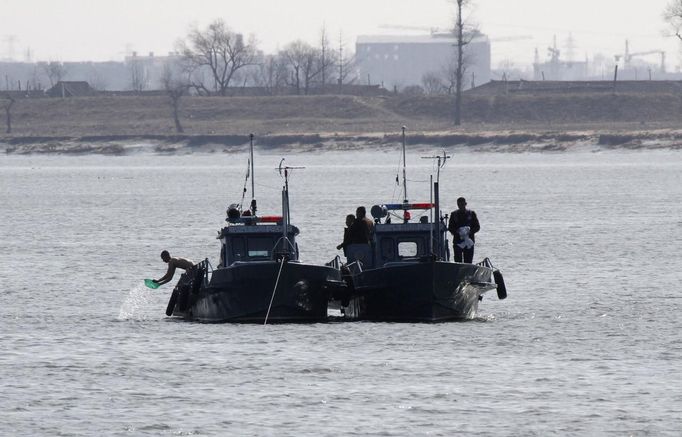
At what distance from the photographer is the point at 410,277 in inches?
1423

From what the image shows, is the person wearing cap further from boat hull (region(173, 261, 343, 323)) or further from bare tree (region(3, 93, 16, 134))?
bare tree (region(3, 93, 16, 134))

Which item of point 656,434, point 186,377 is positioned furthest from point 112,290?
point 656,434

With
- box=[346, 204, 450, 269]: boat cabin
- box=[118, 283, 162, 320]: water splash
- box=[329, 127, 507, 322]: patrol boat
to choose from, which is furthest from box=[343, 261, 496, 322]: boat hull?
box=[118, 283, 162, 320]: water splash

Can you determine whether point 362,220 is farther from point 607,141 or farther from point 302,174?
point 607,141

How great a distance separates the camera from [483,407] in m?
28.4

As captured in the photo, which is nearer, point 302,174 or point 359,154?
point 302,174

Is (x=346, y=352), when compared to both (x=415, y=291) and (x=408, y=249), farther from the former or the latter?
(x=408, y=249)

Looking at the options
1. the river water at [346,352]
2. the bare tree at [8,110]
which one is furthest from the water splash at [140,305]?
the bare tree at [8,110]

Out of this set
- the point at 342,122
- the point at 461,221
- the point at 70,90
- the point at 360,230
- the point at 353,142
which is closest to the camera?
the point at 360,230

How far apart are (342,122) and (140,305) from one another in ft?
386

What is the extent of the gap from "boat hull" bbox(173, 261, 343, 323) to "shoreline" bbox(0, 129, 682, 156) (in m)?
108

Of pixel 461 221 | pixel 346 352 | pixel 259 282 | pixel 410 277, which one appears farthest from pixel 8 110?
pixel 346 352

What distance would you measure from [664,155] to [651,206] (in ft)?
208

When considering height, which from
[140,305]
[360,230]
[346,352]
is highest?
[360,230]
